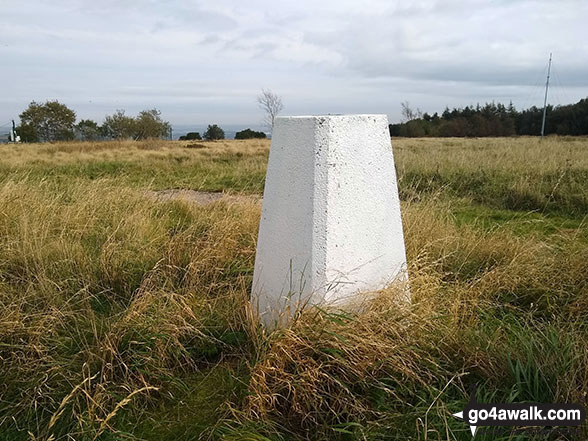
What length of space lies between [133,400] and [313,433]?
32.6 inches

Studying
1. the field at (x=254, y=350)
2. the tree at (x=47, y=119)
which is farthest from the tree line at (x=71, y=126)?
the field at (x=254, y=350)

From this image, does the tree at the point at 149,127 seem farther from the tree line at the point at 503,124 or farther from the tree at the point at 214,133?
the tree line at the point at 503,124

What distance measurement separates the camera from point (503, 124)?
49.9 metres

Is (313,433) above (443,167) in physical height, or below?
below

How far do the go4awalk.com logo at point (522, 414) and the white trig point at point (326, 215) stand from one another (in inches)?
32.8

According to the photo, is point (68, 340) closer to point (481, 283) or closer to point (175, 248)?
point (175, 248)

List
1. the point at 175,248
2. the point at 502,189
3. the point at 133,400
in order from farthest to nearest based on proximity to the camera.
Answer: the point at 502,189, the point at 175,248, the point at 133,400

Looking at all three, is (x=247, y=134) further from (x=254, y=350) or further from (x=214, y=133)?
(x=254, y=350)

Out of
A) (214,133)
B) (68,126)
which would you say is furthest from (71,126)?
(214,133)

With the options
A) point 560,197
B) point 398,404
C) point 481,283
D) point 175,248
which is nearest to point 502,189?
point 560,197

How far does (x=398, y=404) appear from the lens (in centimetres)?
199

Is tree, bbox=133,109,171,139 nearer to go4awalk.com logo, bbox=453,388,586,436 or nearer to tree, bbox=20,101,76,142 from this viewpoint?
tree, bbox=20,101,76,142

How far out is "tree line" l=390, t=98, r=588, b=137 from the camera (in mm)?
42781

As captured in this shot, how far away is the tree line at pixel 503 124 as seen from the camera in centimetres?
4278
